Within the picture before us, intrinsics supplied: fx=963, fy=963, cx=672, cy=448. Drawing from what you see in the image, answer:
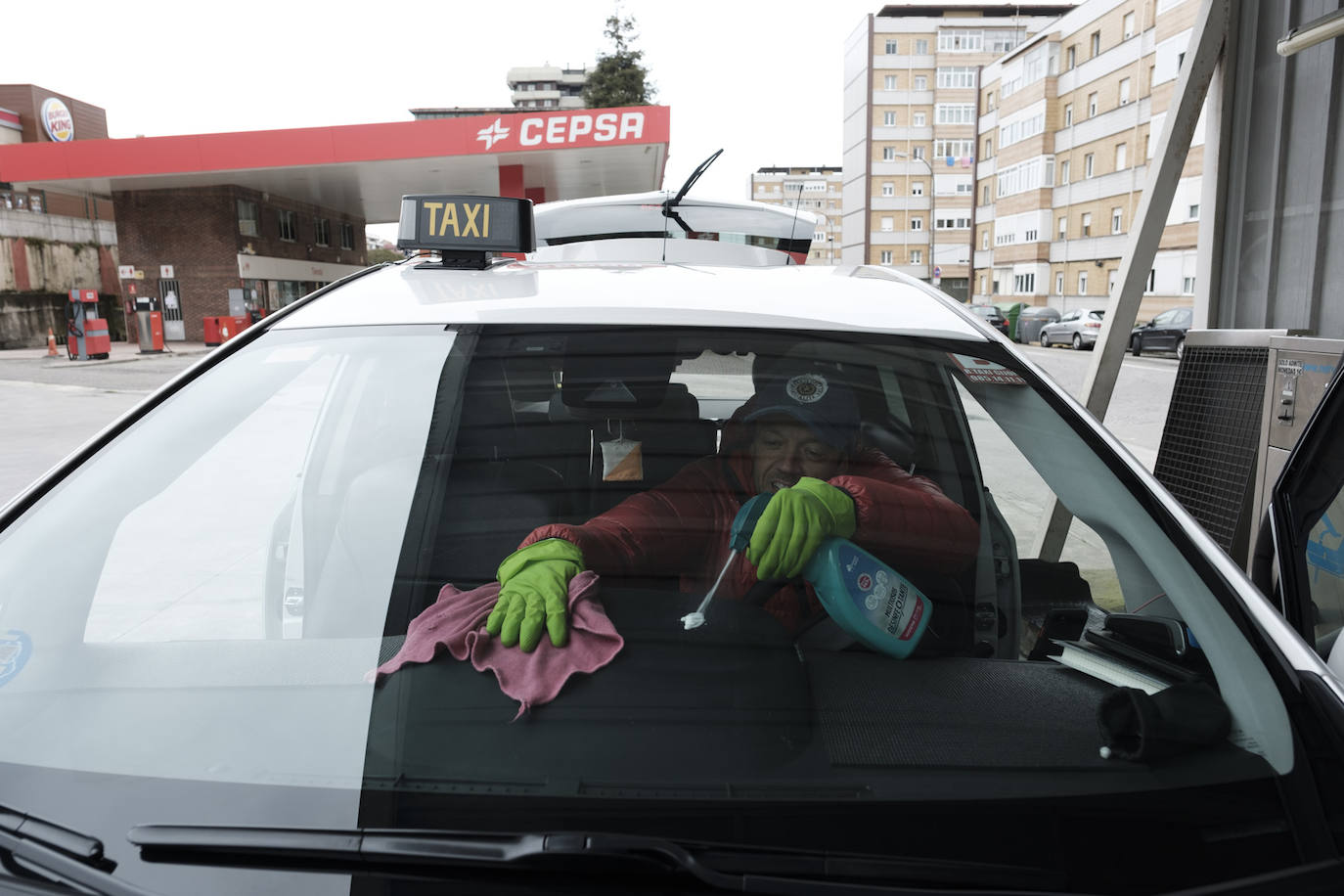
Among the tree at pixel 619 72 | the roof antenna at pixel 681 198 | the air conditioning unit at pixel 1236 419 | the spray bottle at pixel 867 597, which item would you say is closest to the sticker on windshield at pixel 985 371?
the spray bottle at pixel 867 597

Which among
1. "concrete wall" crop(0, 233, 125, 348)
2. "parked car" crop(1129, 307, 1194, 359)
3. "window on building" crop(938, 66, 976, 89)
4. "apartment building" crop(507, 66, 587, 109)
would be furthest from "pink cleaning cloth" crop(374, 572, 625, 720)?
"apartment building" crop(507, 66, 587, 109)

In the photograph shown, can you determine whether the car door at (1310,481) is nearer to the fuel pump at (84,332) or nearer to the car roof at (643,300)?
the car roof at (643,300)

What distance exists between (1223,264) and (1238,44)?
→ 963 millimetres

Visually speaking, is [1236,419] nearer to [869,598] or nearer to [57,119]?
[869,598]

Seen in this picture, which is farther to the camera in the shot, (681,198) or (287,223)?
(287,223)

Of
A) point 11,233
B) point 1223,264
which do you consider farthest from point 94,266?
point 1223,264

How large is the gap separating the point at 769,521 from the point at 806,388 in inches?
13.2

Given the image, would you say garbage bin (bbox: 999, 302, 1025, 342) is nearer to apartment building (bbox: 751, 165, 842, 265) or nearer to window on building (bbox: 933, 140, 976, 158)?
window on building (bbox: 933, 140, 976, 158)

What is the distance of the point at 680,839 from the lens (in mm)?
963

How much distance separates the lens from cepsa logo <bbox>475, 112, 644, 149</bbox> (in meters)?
20.3

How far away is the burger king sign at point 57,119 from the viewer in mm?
41375

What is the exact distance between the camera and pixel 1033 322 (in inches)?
1294

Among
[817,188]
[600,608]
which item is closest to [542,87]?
[817,188]

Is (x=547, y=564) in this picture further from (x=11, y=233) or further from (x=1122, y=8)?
(x=1122, y=8)
